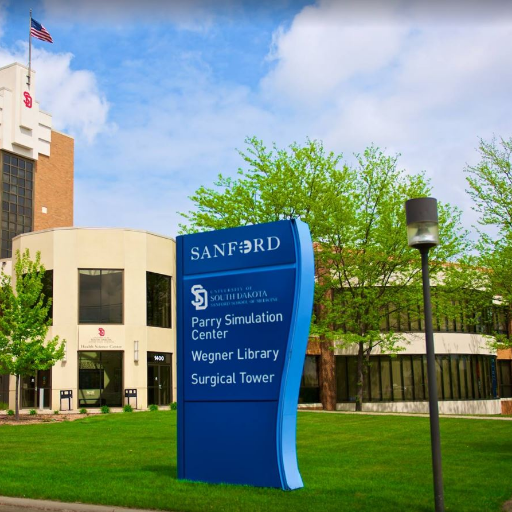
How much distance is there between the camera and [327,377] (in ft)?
130

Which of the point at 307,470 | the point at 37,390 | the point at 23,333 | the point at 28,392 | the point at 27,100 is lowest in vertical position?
the point at 307,470

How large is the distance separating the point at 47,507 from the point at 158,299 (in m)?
28.8

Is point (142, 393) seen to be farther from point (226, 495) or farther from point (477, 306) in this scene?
point (226, 495)

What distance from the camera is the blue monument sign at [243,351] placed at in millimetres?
9961

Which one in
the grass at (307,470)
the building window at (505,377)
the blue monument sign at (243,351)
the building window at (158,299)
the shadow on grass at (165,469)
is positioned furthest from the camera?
the building window at (505,377)

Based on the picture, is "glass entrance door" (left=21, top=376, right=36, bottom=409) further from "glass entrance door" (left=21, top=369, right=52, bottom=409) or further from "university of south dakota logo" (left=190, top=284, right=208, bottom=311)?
"university of south dakota logo" (left=190, top=284, right=208, bottom=311)

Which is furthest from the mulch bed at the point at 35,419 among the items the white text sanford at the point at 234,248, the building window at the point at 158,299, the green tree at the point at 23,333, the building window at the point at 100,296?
the white text sanford at the point at 234,248

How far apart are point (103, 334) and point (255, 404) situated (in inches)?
1036

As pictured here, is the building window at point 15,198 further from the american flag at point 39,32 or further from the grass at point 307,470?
the grass at point 307,470

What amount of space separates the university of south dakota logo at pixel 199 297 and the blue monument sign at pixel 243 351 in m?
0.02

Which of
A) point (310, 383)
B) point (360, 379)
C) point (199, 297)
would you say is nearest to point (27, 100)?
point (310, 383)

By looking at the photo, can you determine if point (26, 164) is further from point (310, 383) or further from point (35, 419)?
point (35, 419)

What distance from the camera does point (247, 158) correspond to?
35938mm

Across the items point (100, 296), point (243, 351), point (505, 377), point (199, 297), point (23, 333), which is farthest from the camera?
point (505, 377)
